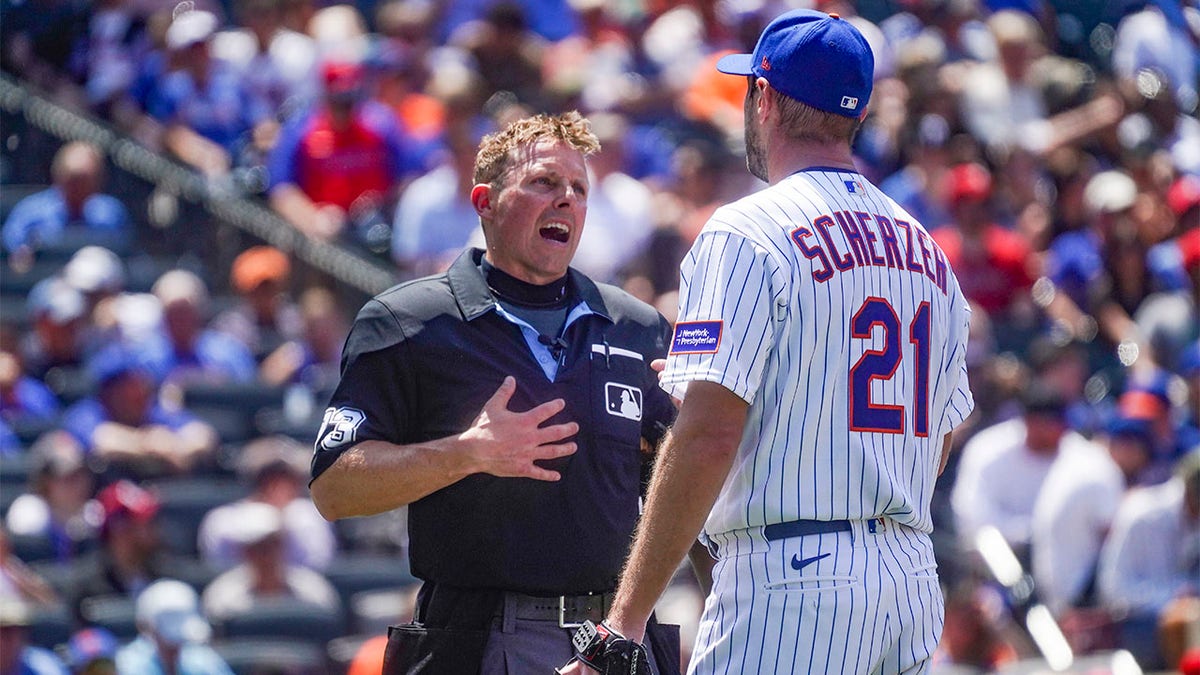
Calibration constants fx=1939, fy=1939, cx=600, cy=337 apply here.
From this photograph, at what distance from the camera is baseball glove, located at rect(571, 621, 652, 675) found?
3.69m

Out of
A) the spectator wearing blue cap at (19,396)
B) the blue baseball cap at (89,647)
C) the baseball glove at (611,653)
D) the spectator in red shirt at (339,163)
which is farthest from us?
the spectator in red shirt at (339,163)

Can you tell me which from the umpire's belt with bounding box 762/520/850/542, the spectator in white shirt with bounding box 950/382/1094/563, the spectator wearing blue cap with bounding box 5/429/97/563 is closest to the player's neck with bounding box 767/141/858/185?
the umpire's belt with bounding box 762/520/850/542

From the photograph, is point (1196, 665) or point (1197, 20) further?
point (1197, 20)

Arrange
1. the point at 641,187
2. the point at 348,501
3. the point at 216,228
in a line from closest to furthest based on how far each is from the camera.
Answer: the point at 348,501 → the point at 641,187 → the point at 216,228

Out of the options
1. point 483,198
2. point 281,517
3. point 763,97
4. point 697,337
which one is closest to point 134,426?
point 281,517

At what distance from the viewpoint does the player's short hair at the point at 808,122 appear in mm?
3967

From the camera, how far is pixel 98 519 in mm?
9688

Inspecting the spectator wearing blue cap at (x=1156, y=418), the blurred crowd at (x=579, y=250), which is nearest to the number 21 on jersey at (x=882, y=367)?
the blurred crowd at (x=579, y=250)

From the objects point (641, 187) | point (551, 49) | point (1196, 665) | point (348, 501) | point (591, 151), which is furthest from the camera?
point (551, 49)

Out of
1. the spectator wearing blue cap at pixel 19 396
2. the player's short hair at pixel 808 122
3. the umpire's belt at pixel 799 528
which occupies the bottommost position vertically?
the umpire's belt at pixel 799 528

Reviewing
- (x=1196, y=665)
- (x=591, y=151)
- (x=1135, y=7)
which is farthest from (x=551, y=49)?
(x=591, y=151)

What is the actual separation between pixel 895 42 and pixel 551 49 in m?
2.49

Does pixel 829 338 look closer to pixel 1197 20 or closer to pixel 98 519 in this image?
pixel 98 519

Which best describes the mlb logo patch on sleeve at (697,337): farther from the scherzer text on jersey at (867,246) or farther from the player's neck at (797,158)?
the player's neck at (797,158)
